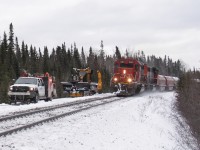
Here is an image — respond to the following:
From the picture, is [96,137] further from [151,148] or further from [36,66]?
[36,66]

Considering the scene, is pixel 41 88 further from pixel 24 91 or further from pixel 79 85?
pixel 79 85

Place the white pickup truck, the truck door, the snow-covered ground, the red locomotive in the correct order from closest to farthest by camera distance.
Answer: the snow-covered ground → the white pickup truck → the truck door → the red locomotive

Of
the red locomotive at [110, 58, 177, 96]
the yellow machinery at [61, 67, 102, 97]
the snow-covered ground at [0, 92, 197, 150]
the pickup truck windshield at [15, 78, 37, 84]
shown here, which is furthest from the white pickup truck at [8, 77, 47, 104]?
the yellow machinery at [61, 67, 102, 97]

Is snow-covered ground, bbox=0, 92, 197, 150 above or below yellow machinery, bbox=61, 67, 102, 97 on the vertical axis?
below

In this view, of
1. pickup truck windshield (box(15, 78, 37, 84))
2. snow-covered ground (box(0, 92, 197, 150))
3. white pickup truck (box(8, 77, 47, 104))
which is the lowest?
snow-covered ground (box(0, 92, 197, 150))

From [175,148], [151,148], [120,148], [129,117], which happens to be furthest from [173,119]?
[120,148]

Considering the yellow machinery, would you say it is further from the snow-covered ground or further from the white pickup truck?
the snow-covered ground

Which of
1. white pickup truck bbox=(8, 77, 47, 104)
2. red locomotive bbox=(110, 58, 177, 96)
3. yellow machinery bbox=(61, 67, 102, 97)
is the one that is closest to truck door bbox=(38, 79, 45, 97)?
white pickup truck bbox=(8, 77, 47, 104)

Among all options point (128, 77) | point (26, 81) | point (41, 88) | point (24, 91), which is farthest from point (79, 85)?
point (24, 91)

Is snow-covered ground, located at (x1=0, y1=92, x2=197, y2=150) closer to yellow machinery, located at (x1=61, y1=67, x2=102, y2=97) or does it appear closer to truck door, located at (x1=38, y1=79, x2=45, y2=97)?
truck door, located at (x1=38, y1=79, x2=45, y2=97)

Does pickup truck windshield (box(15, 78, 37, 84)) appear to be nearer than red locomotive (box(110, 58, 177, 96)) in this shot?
Yes

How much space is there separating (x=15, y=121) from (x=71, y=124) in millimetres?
2138

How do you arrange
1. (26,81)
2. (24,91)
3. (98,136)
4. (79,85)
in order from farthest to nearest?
(79,85), (26,81), (24,91), (98,136)

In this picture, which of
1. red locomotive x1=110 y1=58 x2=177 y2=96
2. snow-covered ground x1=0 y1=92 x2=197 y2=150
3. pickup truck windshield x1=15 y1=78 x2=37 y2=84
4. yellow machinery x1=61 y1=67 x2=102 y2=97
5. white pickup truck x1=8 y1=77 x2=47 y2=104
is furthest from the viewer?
yellow machinery x1=61 y1=67 x2=102 y2=97
